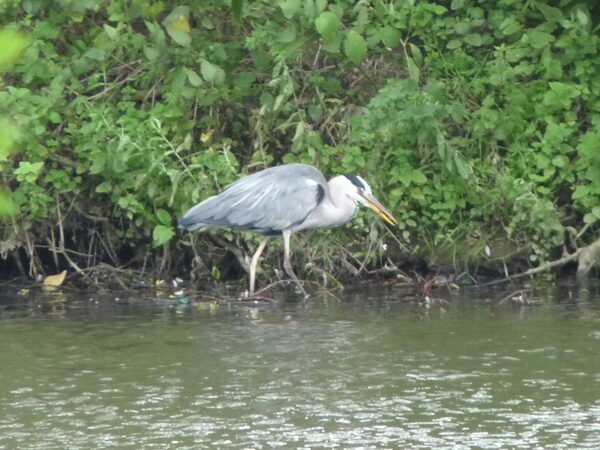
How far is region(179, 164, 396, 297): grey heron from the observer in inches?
330

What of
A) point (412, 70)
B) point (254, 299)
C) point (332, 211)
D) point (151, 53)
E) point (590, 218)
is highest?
point (151, 53)

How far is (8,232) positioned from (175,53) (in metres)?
1.64

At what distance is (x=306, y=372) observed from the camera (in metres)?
6.08

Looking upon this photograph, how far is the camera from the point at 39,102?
876 centimetres

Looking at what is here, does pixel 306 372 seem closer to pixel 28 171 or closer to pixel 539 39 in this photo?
pixel 28 171

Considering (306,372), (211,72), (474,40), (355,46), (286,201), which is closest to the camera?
(306,372)

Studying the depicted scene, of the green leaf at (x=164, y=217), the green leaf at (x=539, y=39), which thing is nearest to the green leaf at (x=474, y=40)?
the green leaf at (x=539, y=39)

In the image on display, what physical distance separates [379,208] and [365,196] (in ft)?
0.44

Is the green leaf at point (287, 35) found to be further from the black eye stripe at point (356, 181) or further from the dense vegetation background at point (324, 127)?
the black eye stripe at point (356, 181)

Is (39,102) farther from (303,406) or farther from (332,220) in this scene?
(303,406)

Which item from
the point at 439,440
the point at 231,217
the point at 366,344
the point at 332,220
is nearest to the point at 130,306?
the point at 231,217

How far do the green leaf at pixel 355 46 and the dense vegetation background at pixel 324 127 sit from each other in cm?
16

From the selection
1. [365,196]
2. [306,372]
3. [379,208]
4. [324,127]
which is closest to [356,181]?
[365,196]

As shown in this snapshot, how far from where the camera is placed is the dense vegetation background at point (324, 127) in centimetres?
859
